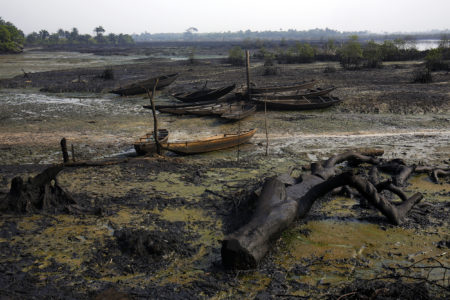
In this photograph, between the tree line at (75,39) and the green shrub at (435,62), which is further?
the tree line at (75,39)

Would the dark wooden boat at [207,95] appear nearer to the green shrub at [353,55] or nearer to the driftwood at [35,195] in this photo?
the driftwood at [35,195]

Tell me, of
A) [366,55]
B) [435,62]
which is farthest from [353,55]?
[435,62]

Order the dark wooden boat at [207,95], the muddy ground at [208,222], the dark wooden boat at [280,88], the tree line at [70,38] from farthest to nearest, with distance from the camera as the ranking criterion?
1. the tree line at [70,38]
2. the dark wooden boat at [207,95]
3. the dark wooden boat at [280,88]
4. the muddy ground at [208,222]

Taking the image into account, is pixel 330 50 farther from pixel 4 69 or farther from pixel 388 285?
pixel 388 285

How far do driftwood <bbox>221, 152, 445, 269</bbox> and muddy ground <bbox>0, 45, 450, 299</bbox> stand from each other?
0.85 feet

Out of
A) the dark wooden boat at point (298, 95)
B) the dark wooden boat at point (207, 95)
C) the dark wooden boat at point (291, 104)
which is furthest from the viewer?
the dark wooden boat at point (207, 95)

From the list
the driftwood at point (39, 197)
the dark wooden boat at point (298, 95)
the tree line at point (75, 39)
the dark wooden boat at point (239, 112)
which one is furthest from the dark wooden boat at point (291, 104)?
the tree line at point (75, 39)

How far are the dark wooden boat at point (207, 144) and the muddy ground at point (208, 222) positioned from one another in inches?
9.9

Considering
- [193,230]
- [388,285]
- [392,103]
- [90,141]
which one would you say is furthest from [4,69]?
[388,285]

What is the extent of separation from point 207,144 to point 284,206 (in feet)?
21.0

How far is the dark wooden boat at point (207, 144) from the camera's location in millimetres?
12570

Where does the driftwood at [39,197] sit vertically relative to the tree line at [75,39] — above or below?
below

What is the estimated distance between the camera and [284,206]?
6.85 m

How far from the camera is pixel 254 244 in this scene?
233 inches
